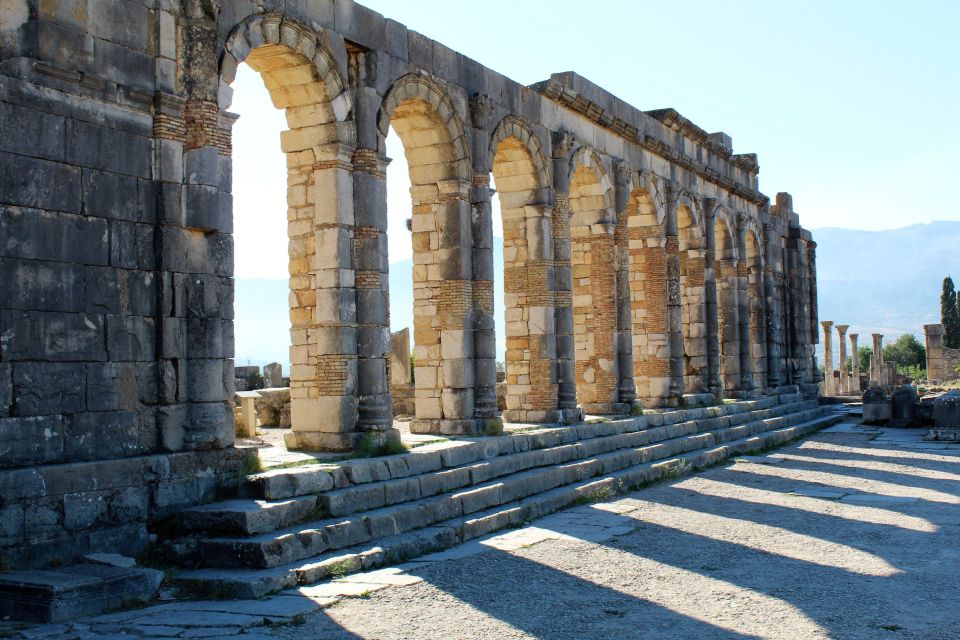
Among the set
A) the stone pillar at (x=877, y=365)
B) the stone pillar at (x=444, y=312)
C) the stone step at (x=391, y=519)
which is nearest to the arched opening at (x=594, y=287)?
the stone step at (x=391, y=519)

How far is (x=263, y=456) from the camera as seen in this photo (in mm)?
10789

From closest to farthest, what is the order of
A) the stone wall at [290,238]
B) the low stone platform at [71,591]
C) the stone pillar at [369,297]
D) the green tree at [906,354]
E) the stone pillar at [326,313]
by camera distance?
1. the low stone platform at [71,591]
2. the stone wall at [290,238]
3. the stone pillar at [326,313]
4. the stone pillar at [369,297]
5. the green tree at [906,354]

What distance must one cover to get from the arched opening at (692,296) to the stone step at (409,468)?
6.57 metres

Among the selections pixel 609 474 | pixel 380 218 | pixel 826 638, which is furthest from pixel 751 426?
pixel 826 638

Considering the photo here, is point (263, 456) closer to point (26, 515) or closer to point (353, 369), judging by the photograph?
point (353, 369)

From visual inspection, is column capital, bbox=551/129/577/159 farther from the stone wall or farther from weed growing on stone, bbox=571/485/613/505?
weed growing on stone, bbox=571/485/613/505

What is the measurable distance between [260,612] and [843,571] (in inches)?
184

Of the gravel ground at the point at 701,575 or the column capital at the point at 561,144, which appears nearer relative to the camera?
the gravel ground at the point at 701,575

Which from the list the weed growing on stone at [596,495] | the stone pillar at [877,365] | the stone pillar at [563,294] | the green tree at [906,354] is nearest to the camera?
→ the weed growing on stone at [596,495]

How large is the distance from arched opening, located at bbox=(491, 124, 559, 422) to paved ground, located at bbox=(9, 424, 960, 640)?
3287 millimetres

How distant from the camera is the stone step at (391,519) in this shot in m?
8.11

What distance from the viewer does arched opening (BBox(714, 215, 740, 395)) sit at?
2494 centimetres

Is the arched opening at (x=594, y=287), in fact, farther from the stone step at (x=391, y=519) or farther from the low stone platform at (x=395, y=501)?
the stone step at (x=391, y=519)

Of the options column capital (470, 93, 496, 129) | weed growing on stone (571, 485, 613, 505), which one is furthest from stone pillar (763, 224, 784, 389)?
column capital (470, 93, 496, 129)
